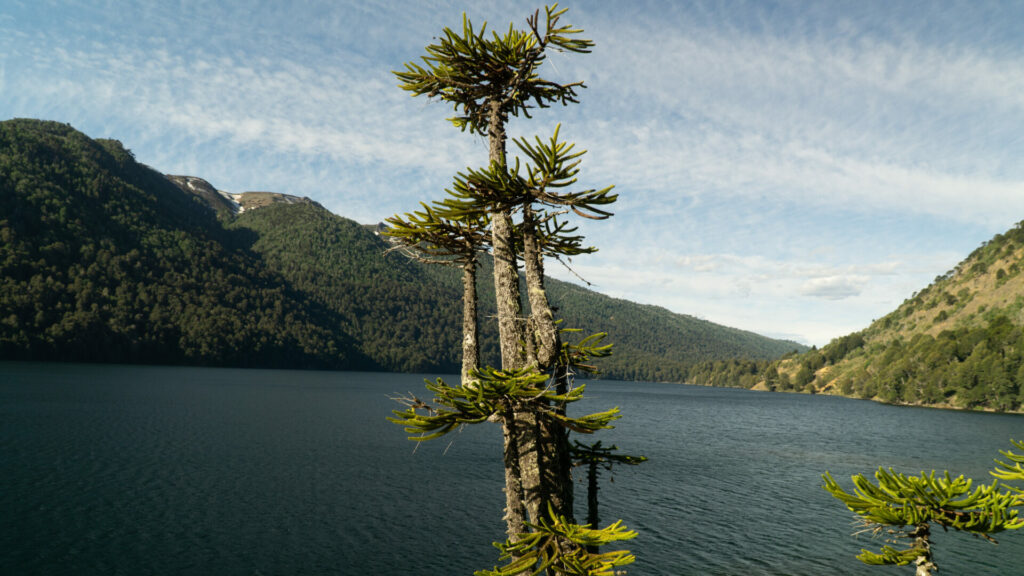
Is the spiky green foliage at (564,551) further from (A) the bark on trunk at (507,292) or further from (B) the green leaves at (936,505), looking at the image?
(B) the green leaves at (936,505)

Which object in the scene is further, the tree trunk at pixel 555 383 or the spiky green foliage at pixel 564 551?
the tree trunk at pixel 555 383

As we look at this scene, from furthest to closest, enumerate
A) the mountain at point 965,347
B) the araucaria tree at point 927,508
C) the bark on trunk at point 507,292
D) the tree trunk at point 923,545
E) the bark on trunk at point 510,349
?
the mountain at point 965,347
the bark on trunk at point 507,292
the bark on trunk at point 510,349
the araucaria tree at point 927,508
the tree trunk at point 923,545

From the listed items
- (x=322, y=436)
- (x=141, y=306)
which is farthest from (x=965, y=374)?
(x=141, y=306)

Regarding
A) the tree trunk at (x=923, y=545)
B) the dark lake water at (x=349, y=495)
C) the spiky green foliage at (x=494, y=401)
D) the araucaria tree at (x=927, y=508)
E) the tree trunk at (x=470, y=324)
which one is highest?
the tree trunk at (x=470, y=324)

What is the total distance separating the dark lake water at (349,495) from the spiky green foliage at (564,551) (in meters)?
7.64

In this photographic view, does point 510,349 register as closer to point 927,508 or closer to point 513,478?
point 513,478

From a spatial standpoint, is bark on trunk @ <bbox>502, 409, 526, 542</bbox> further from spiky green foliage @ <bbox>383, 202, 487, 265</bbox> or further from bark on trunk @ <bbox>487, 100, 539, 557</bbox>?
spiky green foliage @ <bbox>383, 202, 487, 265</bbox>

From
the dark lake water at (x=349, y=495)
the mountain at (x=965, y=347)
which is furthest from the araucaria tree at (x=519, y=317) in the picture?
the mountain at (x=965, y=347)

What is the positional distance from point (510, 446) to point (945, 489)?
5.68 meters

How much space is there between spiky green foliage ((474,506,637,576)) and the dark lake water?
7.64 meters

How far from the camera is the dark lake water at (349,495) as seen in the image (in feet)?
99.8

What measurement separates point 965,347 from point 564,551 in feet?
593

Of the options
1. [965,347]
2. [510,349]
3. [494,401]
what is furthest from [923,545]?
[965,347]

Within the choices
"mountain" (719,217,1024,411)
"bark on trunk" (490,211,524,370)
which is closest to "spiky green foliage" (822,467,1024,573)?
"bark on trunk" (490,211,524,370)
